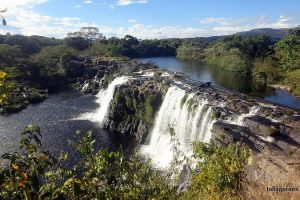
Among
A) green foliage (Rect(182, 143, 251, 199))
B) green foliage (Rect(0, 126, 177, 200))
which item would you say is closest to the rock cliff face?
green foliage (Rect(182, 143, 251, 199))

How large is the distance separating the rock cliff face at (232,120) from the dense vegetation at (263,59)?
24846 millimetres

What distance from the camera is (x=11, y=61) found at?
68938 millimetres

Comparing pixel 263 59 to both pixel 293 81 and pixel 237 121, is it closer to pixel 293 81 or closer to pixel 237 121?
pixel 293 81

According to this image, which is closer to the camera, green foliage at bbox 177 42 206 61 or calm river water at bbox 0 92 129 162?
calm river water at bbox 0 92 129 162

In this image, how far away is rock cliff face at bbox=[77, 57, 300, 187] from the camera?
17.2 metres

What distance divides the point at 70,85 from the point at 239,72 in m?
35.7

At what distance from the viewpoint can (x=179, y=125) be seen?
3325 cm

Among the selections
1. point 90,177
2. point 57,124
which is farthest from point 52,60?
point 90,177

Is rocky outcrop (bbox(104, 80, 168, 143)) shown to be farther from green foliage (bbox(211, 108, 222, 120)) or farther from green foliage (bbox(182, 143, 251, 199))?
green foliage (bbox(182, 143, 251, 199))

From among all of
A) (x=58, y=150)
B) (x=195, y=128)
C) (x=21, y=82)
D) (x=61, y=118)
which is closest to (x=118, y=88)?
(x=61, y=118)

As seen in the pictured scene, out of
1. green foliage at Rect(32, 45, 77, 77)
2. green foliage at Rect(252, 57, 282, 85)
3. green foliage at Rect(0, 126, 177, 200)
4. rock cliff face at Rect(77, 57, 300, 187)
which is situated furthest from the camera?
green foliage at Rect(32, 45, 77, 77)

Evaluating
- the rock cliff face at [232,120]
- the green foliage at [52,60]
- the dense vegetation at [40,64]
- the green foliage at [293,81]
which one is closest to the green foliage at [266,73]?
the green foliage at [293,81]

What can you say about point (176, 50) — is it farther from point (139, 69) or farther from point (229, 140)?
point (229, 140)

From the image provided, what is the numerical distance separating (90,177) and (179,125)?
89.4ft
